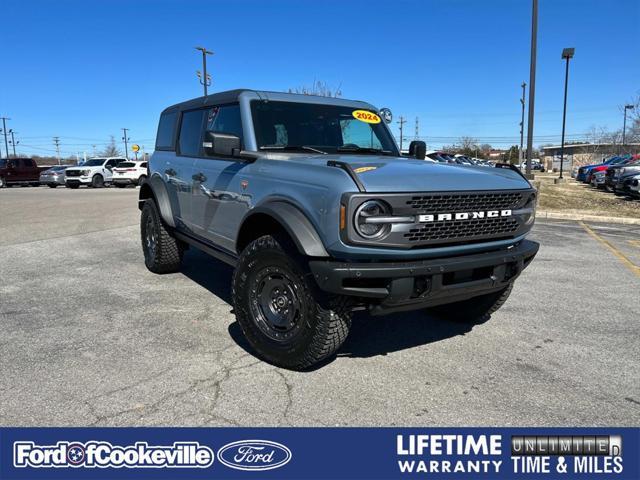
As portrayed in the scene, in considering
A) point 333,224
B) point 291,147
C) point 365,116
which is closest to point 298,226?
point 333,224

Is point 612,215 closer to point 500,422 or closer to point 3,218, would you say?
point 500,422

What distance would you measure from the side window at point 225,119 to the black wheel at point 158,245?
1633 millimetres

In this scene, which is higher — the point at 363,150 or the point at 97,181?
the point at 363,150

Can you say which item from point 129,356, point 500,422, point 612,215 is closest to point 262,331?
point 129,356

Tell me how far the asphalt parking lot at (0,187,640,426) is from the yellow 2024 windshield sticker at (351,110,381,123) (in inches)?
77.6

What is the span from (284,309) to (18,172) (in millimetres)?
32760

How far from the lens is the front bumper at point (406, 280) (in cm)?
289

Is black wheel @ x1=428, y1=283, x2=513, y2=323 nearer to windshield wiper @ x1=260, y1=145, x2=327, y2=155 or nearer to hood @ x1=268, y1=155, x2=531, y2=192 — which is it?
hood @ x1=268, y1=155, x2=531, y2=192

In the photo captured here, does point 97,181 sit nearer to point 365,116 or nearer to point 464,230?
point 365,116

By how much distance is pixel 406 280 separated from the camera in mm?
2936

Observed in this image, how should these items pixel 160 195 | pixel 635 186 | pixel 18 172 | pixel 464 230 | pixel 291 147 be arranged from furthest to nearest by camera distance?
pixel 18 172, pixel 635 186, pixel 160 195, pixel 291 147, pixel 464 230

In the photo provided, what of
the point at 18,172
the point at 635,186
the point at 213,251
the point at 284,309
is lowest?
the point at 284,309

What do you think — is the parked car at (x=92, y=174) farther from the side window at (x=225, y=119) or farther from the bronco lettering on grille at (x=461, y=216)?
the bronco lettering on grille at (x=461, y=216)

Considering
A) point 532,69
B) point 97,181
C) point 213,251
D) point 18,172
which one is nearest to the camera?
point 213,251
